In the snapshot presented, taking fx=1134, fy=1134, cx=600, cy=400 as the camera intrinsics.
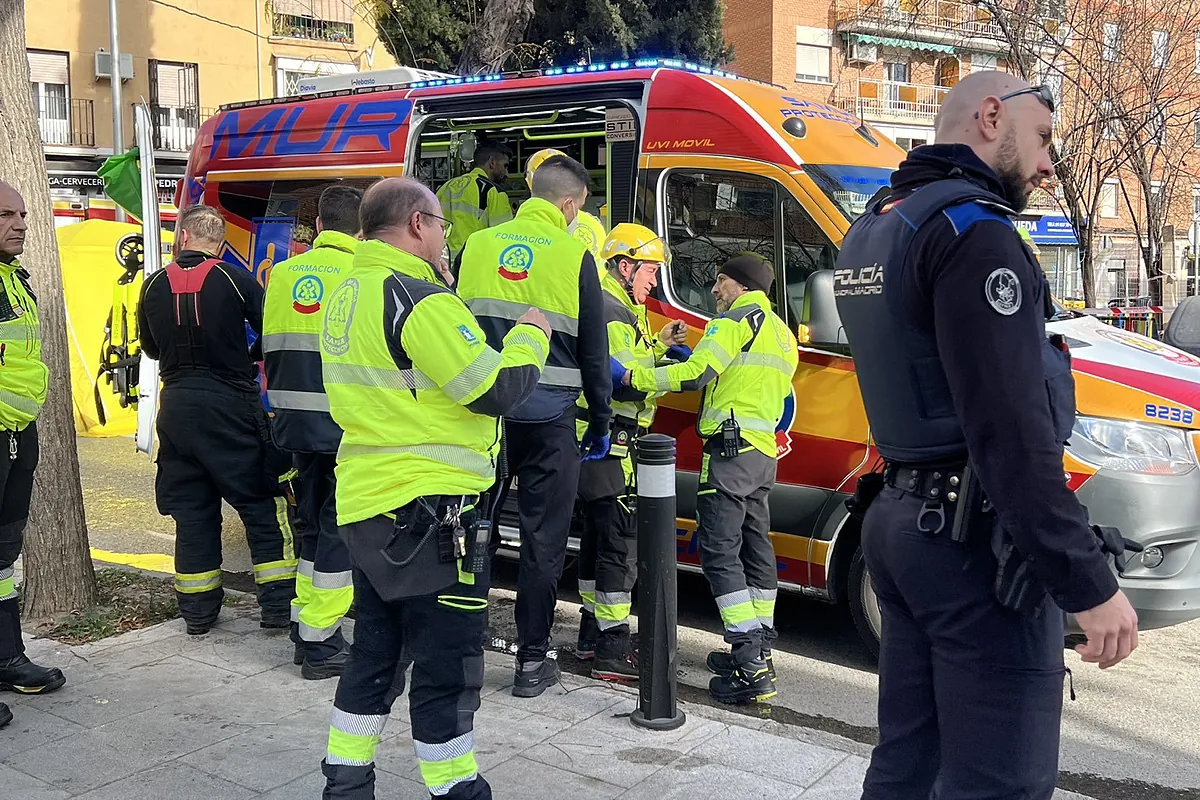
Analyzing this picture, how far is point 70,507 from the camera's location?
5500mm

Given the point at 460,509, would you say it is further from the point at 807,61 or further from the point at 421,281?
the point at 807,61

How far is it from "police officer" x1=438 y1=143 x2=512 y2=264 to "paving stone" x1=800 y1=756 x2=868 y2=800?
475 cm

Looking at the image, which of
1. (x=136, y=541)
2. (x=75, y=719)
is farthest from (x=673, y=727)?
(x=136, y=541)

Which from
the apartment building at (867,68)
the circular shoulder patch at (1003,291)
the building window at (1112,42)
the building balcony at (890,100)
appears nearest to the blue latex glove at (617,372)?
the circular shoulder patch at (1003,291)

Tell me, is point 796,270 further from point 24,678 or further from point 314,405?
point 24,678

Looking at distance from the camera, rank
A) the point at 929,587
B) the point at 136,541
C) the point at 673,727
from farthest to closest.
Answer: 1. the point at 136,541
2. the point at 673,727
3. the point at 929,587

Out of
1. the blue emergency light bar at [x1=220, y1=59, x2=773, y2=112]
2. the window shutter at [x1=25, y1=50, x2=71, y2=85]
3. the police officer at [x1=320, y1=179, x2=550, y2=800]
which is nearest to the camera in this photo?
the police officer at [x1=320, y1=179, x2=550, y2=800]

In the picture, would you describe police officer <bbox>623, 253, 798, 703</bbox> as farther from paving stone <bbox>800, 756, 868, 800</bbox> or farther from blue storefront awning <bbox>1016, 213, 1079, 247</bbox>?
blue storefront awning <bbox>1016, 213, 1079, 247</bbox>

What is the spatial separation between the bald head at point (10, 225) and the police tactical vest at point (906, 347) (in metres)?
3.45

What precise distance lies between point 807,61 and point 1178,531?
39183 millimetres

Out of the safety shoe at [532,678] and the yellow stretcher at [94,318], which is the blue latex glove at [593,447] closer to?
the safety shoe at [532,678]

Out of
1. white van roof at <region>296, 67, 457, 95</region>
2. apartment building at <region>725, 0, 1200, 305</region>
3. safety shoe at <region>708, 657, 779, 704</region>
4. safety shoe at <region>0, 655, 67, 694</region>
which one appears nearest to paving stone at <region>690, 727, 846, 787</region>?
safety shoe at <region>708, 657, 779, 704</region>

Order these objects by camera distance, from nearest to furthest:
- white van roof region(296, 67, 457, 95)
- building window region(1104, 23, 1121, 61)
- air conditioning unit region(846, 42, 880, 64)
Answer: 1. white van roof region(296, 67, 457, 95)
2. building window region(1104, 23, 1121, 61)
3. air conditioning unit region(846, 42, 880, 64)

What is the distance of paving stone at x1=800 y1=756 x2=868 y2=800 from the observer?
3.55 metres
